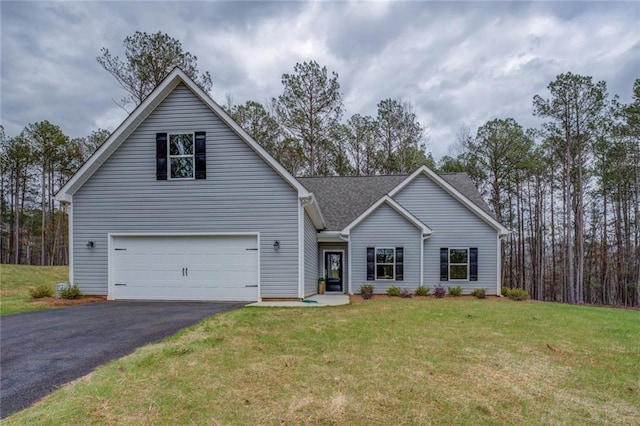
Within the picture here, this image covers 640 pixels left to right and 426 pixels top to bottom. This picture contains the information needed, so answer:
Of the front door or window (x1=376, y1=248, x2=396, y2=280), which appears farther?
the front door

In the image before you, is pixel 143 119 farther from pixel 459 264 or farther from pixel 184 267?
pixel 459 264

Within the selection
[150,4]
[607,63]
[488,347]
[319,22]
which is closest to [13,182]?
[150,4]

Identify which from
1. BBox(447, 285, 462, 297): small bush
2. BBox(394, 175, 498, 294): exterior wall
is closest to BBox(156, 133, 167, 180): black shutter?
BBox(394, 175, 498, 294): exterior wall

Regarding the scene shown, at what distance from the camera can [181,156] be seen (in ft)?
36.7

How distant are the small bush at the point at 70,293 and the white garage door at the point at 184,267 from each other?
90 cm

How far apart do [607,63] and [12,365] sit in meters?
25.0

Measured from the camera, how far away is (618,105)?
1905 centimetres

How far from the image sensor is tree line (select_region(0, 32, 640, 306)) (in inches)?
794

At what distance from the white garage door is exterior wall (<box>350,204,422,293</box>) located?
508cm

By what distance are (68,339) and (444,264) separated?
12895 millimetres

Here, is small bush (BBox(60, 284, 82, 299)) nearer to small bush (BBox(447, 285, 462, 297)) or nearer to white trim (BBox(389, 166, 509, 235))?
white trim (BBox(389, 166, 509, 235))

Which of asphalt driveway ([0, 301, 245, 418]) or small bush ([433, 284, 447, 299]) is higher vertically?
asphalt driveway ([0, 301, 245, 418])

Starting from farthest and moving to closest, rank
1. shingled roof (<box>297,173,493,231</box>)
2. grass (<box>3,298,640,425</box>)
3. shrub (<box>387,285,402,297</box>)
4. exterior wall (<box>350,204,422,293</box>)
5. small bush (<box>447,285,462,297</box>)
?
shingled roof (<box>297,173,493,231</box>) → exterior wall (<box>350,204,422,293</box>) → small bush (<box>447,285,462,297</box>) → shrub (<box>387,285,402,297</box>) → grass (<box>3,298,640,425</box>)

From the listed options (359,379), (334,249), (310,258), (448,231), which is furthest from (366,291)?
(359,379)
